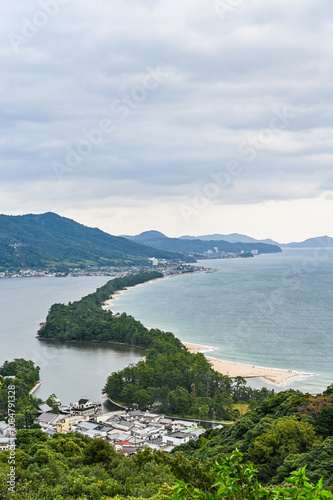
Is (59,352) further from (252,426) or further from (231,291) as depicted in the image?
Result: (231,291)

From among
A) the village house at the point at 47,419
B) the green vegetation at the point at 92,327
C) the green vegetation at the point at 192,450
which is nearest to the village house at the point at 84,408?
the village house at the point at 47,419

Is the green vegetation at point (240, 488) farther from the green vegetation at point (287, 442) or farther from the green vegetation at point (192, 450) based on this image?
the green vegetation at point (287, 442)

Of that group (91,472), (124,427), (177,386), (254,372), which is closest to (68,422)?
(124,427)

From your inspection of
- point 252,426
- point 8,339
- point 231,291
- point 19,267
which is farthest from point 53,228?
point 252,426

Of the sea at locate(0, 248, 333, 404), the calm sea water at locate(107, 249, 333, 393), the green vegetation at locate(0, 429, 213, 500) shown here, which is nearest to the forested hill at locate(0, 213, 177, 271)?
the sea at locate(0, 248, 333, 404)

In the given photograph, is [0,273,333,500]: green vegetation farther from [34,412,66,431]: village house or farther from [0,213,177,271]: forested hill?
[0,213,177,271]: forested hill

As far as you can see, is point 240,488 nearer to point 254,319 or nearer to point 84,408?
point 84,408
